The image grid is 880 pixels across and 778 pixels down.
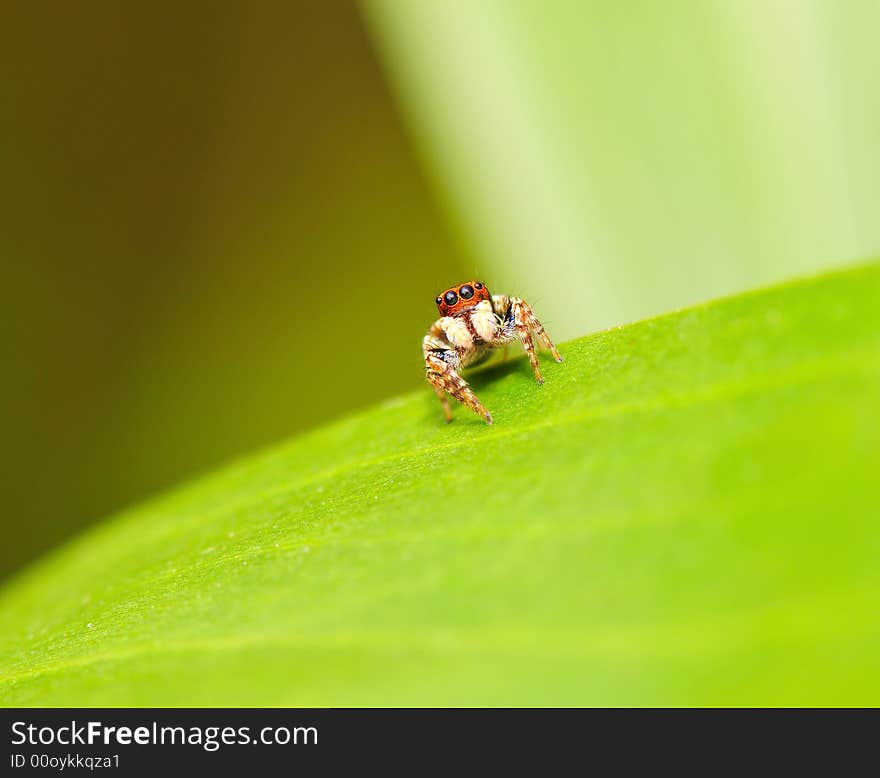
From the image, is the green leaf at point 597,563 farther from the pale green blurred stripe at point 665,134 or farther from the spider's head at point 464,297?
the pale green blurred stripe at point 665,134

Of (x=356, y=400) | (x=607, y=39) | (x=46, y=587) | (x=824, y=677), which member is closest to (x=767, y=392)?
(x=824, y=677)

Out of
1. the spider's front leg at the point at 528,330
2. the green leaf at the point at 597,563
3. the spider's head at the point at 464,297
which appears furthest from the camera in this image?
the spider's head at the point at 464,297

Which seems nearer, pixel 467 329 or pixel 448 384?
pixel 448 384

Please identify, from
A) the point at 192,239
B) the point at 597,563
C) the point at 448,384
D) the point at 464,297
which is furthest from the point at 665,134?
the point at 192,239

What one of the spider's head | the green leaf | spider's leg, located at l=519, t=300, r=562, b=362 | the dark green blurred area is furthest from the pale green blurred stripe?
the dark green blurred area

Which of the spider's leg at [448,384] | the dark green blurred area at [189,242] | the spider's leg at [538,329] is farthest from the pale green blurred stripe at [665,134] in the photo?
the dark green blurred area at [189,242]

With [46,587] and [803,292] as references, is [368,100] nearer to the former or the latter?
[46,587]

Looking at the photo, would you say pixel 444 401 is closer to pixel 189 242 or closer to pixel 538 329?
pixel 538 329
